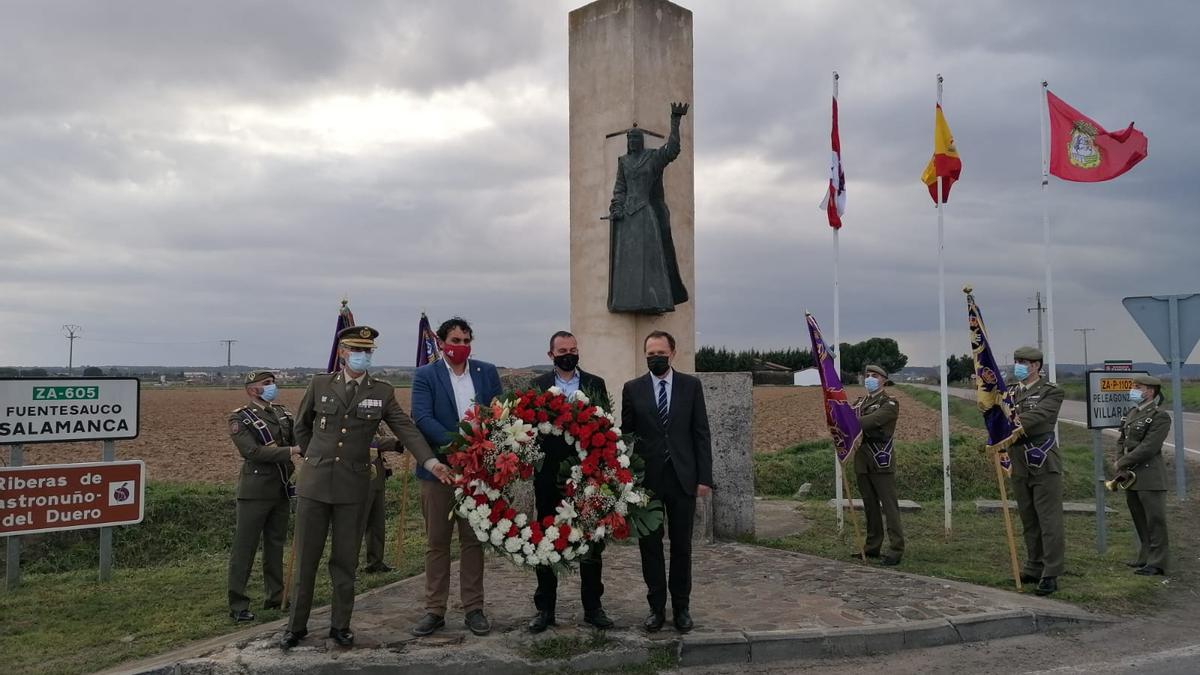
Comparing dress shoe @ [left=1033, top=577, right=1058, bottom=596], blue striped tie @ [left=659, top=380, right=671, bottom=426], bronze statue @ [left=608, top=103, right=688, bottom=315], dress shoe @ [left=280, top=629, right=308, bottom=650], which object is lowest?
dress shoe @ [left=1033, top=577, right=1058, bottom=596]

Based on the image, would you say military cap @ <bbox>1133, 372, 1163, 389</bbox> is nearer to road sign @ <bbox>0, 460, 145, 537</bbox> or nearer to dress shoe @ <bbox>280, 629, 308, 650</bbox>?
dress shoe @ <bbox>280, 629, 308, 650</bbox>

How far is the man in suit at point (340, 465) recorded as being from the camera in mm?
5539

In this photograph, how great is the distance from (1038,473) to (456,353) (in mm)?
5147

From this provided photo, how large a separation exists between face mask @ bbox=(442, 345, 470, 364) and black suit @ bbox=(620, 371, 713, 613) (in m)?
1.16

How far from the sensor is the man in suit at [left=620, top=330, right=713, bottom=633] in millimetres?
5832

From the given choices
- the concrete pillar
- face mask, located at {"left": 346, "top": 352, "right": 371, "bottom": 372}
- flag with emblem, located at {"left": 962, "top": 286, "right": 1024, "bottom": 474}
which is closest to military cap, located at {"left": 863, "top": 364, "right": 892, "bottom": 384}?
Result: flag with emblem, located at {"left": 962, "top": 286, "right": 1024, "bottom": 474}

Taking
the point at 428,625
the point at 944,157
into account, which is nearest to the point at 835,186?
the point at 944,157

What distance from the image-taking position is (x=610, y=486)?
18.0 ft

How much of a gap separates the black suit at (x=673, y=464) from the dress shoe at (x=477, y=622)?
110 centimetres

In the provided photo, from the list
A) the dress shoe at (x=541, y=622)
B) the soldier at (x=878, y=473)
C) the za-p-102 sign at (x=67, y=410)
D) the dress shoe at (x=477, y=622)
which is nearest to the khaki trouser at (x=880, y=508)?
the soldier at (x=878, y=473)

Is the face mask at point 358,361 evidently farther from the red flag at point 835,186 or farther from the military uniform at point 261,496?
the red flag at point 835,186

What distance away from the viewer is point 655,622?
5762mm

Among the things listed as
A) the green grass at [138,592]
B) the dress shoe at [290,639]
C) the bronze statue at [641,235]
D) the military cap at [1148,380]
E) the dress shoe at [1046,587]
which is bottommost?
the green grass at [138,592]

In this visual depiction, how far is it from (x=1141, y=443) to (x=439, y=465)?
6.61 m
